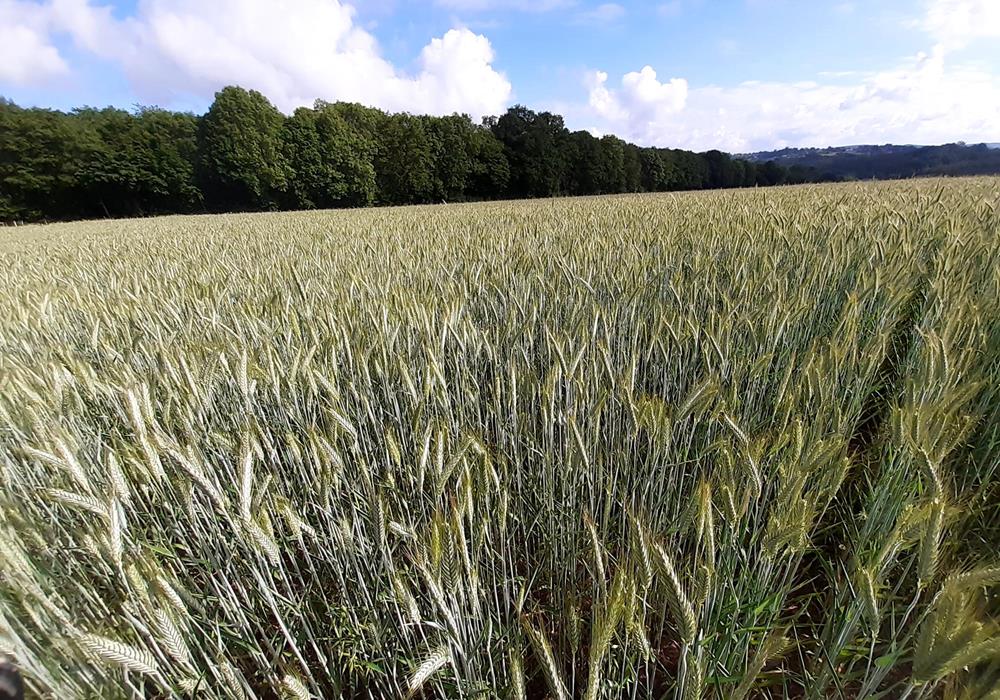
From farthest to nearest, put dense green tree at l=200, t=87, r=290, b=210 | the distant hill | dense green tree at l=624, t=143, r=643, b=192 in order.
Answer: the distant hill
dense green tree at l=624, t=143, r=643, b=192
dense green tree at l=200, t=87, r=290, b=210

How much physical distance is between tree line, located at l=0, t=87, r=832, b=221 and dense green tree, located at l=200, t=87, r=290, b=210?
6 cm

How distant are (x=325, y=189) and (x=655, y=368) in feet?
111

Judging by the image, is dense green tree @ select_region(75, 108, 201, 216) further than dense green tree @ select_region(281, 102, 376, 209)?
No

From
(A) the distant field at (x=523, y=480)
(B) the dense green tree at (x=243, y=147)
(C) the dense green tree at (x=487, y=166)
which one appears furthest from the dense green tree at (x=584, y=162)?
(A) the distant field at (x=523, y=480)

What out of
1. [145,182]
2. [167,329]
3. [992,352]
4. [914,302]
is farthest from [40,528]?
[145,182]

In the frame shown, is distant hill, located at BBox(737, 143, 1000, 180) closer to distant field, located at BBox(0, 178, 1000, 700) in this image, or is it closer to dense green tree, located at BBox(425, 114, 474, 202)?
dense green tree, located at BBox(425, 114, 474, 202)

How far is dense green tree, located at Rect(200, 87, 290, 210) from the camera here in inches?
1134

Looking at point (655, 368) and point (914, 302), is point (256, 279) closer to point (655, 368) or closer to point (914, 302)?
point (655, 368)

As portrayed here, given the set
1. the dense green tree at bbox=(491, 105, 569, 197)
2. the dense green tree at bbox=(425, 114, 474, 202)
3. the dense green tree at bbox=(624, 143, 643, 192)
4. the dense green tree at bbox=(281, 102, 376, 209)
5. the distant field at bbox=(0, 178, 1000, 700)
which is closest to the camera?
the distant field at bbox=(0, 178, 1000, 700)

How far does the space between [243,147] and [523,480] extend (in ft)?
112

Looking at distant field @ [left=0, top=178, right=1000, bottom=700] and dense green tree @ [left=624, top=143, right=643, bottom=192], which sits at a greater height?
dense green tree @ [left=624, top=143, right=643, bottom=192]

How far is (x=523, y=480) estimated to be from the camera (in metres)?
1.63

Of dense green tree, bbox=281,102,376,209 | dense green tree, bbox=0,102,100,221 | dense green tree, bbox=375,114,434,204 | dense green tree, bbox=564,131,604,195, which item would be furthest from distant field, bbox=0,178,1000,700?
dense green tree, bbox=564,131,604,195

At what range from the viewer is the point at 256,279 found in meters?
3.01
